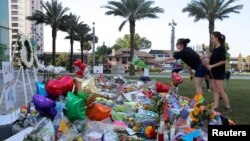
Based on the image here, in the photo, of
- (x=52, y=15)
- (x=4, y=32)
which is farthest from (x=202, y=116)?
(x=52, y=15)

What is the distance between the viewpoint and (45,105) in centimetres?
433

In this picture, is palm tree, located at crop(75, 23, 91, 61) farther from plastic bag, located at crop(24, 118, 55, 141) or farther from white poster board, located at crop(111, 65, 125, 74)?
plastic bag, located at crop(24, 118, 55, 141)

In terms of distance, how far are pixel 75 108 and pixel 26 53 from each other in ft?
10.7

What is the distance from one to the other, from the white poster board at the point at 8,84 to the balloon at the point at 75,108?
1794mm

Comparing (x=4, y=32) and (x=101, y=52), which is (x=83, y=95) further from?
(x=101, y=52)

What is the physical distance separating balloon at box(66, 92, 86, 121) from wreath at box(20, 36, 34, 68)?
2.93 meters

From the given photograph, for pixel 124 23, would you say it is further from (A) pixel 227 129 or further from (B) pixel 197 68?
(A) pixel 227 129

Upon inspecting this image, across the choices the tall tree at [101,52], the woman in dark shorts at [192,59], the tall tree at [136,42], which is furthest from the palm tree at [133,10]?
the tall tree at [136,42]

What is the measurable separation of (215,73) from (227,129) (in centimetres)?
418

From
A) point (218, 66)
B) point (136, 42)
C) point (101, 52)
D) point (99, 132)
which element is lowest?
point (99, 132)

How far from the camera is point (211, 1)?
36188 millimetres

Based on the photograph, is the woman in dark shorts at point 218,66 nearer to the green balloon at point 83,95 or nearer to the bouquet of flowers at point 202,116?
the bouquet of flowers at point 202,116

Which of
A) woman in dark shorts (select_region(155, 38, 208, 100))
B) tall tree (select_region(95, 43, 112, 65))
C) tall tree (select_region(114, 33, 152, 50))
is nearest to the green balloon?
woman in dark shorts (select_region(155, 38, 208, 100))

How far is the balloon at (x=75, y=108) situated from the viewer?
4.17 metres
